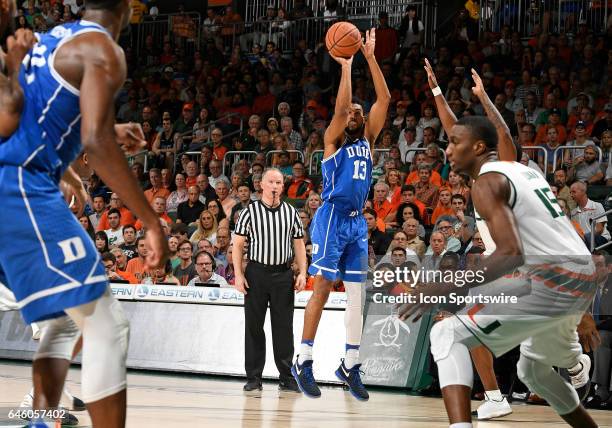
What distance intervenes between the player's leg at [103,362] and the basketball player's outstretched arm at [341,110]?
482 cm

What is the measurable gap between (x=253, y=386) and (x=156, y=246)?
246 inches

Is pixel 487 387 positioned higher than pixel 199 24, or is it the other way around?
pixel 199 24

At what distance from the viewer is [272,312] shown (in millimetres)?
9867

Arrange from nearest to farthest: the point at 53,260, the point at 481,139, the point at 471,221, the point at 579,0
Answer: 1. the point at 53,260
2. the point at 481,139
3. the point at 471,221
4. the point at 579,0

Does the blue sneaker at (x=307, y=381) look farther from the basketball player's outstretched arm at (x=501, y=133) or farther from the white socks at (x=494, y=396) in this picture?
the basketball player's outstretched arm at (x=501, y=133)

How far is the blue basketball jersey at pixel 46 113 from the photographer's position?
3.57 metres

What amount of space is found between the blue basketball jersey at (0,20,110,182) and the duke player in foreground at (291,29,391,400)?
4.79 meters

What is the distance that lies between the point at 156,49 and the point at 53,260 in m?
18.5

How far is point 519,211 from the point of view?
181 inches

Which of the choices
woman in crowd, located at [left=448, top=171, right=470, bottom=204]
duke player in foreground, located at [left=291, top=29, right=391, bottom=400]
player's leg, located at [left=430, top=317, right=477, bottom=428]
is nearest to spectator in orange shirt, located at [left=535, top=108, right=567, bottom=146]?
woman in crowd, located at [left=448, top=171, right=470, bottom=204]

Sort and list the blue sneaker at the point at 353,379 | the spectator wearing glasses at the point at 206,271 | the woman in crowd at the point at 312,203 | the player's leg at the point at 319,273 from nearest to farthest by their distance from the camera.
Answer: the blue sneaker at the point at 353,379, the player's leg at the point at 319,273, the spectator wearing glasses at the point at 206,271, the woman in crowd at the point at 312,203

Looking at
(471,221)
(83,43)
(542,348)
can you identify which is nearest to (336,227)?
(471,221)

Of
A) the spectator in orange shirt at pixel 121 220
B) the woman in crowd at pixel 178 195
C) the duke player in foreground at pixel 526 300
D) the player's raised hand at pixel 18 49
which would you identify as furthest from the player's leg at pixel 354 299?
the woman in crowd at pixel 178 195

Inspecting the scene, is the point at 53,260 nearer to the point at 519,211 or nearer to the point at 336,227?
the point at 519,211
